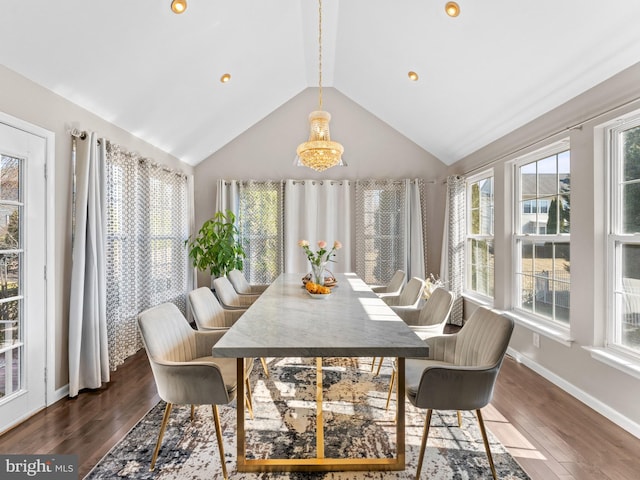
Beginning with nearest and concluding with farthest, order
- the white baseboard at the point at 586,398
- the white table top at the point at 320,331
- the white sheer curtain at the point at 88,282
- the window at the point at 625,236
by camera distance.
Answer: the white table top at the point at 320,331 → the white baseboard at the point at 586,398 → the window at the point at 625,236 → the white sheer curtain at the point at 88,282

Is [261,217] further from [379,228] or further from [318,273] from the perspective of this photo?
[318,273]

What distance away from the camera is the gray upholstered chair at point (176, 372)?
1819 mm

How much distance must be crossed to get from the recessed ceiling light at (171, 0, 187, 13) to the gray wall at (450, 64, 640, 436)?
120 inches

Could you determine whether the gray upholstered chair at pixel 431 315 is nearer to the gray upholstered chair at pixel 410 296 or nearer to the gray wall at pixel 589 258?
the gray upholstered chair at pixel 410 296

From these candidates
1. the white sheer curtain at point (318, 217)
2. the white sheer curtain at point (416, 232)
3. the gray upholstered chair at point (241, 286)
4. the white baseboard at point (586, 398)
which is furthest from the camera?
the white sheer curtain at point (318, 217)

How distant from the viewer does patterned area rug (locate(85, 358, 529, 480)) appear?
1.93 metres

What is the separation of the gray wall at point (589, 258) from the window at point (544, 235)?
0.25 meters

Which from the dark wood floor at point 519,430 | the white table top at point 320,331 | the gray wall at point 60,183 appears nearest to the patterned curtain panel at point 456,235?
the dark wood floor at point 519,430

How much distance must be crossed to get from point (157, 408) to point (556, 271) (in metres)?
3.50

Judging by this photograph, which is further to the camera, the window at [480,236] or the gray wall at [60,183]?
the window at [480,236]


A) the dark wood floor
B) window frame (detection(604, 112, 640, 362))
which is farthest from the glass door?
window frame (detection(604, 112, 640, 362))

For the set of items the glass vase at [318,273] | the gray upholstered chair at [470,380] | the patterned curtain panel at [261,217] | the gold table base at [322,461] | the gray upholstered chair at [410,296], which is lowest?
the gold table base at [322,461]

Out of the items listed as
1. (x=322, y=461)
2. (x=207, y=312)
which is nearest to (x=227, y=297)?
(x=207, y=312)

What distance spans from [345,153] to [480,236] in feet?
7.66
